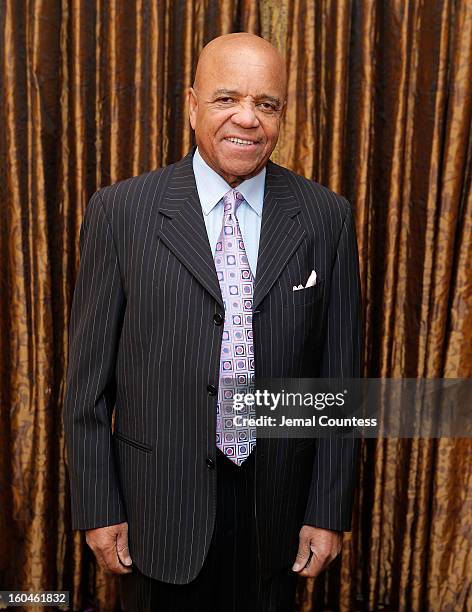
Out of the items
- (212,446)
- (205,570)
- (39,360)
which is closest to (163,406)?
(212,446)

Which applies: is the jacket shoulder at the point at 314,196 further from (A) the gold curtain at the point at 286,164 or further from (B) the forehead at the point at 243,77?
(A) the gold curtain at the point at 286,164

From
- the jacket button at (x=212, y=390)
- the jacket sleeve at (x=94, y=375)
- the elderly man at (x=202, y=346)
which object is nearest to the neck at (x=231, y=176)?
the elderly man at (x=202, y=346)

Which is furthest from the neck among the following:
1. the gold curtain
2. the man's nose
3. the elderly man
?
the gold curtain

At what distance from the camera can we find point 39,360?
219cm

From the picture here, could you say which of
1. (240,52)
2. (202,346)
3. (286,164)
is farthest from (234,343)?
(286,164)

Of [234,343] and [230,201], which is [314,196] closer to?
[230,201]

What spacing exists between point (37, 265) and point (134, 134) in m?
0.45

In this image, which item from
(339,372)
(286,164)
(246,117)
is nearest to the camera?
(246,117)

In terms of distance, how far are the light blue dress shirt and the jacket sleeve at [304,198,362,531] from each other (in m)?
0.18

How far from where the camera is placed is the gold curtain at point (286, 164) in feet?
6.89

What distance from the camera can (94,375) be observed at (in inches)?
59.5

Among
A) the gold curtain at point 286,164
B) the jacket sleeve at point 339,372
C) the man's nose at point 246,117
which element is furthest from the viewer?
the gold curtain at point 286,164

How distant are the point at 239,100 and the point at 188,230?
0.26 m

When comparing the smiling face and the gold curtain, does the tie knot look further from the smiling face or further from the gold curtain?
→ the gold curtain
